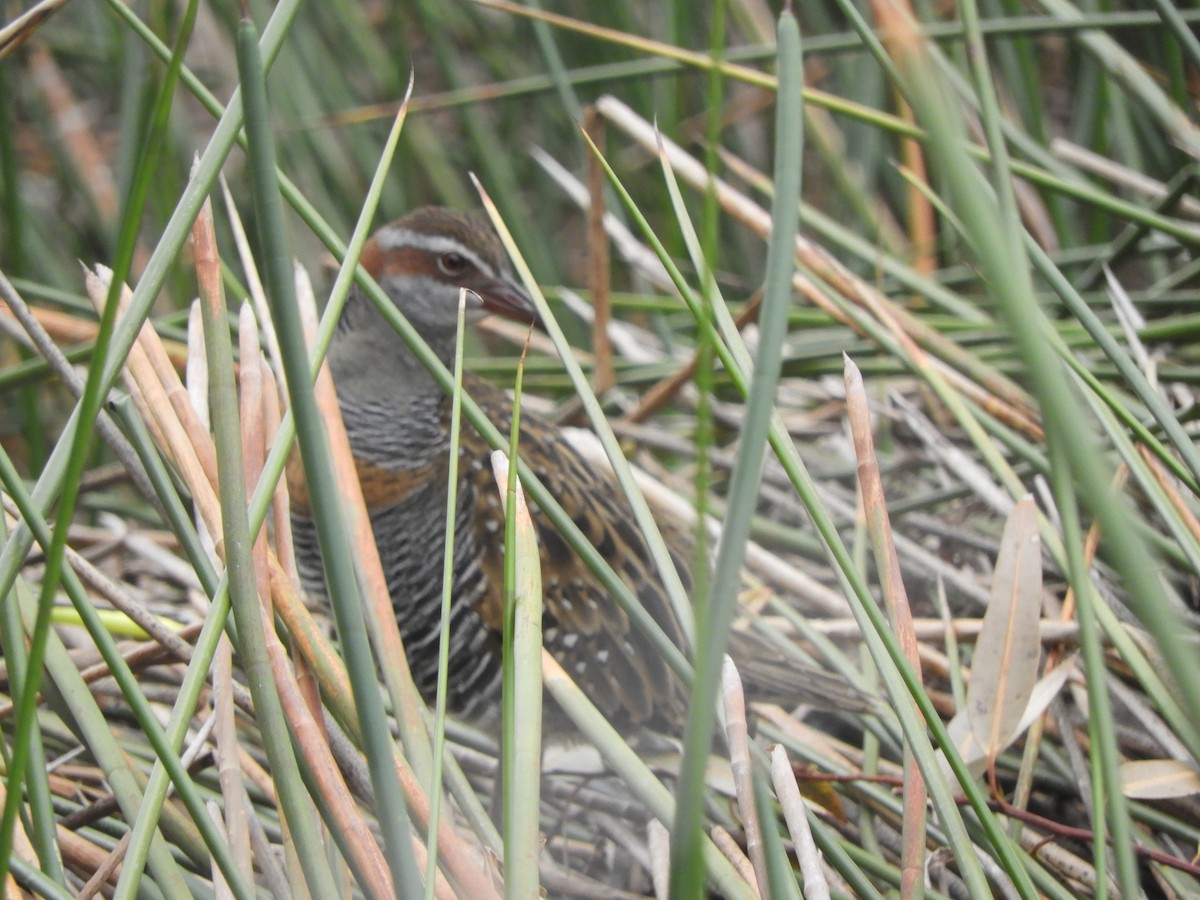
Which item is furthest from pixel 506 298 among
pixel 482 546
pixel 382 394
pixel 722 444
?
pixel 722 444

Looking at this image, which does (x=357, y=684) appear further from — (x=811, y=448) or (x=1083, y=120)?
(x=1083, y=120)

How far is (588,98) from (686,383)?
4.63ft

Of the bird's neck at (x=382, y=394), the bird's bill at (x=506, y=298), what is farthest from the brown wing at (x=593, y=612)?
the bird's bill at (x=506, y=298)

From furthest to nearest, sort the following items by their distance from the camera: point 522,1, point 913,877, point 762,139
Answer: point 762,139, point 522,1, point 913,877

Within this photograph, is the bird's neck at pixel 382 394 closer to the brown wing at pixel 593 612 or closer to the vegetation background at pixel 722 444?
the brown wing at pixel 593 612

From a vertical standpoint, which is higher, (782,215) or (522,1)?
(522,1)

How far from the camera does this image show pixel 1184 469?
4.73 feet

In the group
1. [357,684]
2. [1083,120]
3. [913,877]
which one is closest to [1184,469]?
[913,877]

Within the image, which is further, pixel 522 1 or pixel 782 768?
pixel 522 1

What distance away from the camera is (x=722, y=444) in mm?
2799

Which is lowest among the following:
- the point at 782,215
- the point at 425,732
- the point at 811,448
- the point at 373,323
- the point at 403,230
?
the point at 425,732

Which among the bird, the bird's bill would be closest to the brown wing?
the bird

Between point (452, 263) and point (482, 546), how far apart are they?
0.59 meters

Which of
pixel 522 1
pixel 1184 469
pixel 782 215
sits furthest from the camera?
pixel 522 1
